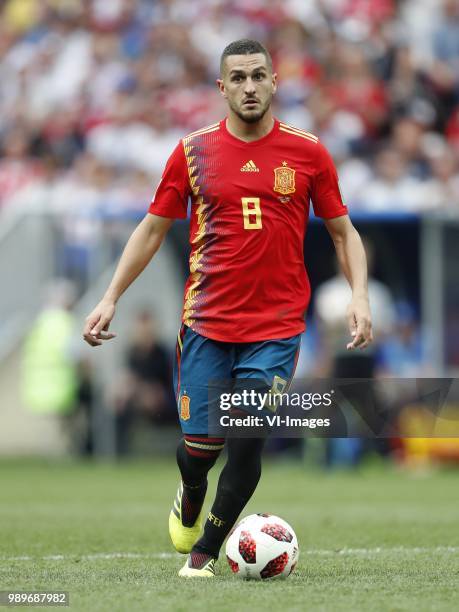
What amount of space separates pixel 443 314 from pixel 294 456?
2.32 metres

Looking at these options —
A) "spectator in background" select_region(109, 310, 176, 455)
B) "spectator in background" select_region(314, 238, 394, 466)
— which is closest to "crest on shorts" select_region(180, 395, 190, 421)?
"spectator in background" select_region(314, 238, 394, 466)

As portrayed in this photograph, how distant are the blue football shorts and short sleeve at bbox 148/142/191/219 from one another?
571mm

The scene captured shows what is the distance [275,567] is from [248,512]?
11.8 ft

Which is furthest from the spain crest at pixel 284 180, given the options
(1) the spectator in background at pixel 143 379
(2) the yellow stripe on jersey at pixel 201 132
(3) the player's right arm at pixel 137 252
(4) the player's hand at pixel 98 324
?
(1) the spectator in background at pixel 143 379

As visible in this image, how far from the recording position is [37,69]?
18.3 metres

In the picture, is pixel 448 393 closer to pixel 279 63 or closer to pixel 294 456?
pixel 294 456

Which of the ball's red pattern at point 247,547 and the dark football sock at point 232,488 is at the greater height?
the dark football sock at point 232,488

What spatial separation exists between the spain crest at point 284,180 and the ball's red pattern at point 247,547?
60.2 inches

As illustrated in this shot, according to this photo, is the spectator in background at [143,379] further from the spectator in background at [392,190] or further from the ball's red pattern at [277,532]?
the ball's red pattern at [277,532]

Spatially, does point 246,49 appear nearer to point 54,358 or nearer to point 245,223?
point 245,223

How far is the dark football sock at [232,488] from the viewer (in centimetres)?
575

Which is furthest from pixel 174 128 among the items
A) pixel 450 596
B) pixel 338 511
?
pixel 450 596

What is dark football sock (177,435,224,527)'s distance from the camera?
5949 mm

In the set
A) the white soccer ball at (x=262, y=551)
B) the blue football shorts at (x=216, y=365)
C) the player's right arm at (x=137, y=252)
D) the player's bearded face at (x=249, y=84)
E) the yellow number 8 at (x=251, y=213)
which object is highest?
the player's bearded face at (x=249, y=84)
